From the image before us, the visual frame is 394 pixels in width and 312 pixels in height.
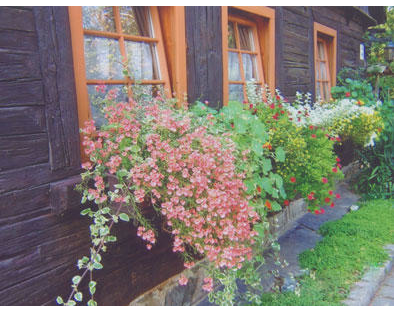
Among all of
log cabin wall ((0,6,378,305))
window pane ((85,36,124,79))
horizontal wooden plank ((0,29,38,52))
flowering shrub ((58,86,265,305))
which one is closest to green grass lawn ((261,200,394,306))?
flowering shrub ((58,86,265,305))

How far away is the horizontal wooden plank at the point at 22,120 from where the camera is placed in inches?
73.9

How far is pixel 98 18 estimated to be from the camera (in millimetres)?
2525

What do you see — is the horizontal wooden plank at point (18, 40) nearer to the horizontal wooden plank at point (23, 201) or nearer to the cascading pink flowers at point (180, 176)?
A: the cascading pink flowers at point (180, 176)

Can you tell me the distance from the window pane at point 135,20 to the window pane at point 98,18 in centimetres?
10

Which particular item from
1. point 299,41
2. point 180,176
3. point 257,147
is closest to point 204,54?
point 257,147

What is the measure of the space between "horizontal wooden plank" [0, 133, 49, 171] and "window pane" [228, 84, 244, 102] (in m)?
2.27

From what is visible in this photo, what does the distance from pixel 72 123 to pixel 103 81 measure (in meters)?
0.45

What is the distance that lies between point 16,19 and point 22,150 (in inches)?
27.2

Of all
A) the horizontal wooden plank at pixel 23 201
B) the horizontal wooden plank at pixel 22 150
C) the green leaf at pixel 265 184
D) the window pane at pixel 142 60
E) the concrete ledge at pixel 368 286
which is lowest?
the concrete ledge at pixel 368 286

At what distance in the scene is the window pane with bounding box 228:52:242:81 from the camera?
394 centimetres

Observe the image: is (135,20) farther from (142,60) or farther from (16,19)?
(16,19)

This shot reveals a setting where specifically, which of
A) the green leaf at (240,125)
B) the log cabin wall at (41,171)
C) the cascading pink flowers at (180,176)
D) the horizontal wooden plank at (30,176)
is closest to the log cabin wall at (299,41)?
the green leaf at (240,125)
